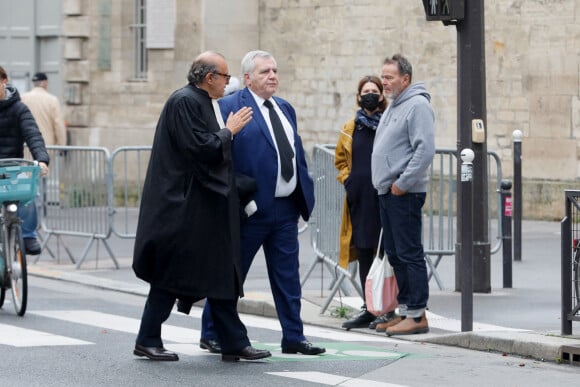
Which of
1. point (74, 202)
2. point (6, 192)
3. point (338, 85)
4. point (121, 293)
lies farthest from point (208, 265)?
point (338, 85)

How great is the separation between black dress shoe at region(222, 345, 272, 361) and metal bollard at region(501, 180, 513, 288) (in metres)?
4.39

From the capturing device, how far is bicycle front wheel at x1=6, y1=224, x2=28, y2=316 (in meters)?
12.3

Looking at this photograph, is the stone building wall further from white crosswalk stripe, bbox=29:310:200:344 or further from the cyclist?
white crosswalk stripe, bbox=29:310:200:344

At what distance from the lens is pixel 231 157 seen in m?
9.96

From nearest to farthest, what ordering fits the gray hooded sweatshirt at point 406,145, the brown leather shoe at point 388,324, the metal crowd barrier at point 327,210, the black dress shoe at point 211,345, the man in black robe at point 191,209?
the man in black robe at point 191,209 → the black dress shoe at point 211,345 → the gray hooded sweatshirt at point 406,145 → the brown leather shoe at point 388,324 → the metal crowd barrier at point 327,210

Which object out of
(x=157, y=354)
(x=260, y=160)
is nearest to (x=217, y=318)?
(x=157, y=354)

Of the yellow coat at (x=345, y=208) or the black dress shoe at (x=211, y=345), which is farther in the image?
the yellow coat at (x=345, y=208)

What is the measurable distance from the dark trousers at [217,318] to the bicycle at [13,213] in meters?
2.75

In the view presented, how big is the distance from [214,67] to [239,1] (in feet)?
49.3

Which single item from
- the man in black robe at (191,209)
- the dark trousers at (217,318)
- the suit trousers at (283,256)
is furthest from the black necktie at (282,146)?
the dark trousers at (217,318)

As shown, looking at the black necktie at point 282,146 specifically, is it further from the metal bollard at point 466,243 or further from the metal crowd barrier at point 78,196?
the metal crowd barrier at point 78,196

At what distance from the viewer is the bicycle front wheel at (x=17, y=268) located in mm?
12336

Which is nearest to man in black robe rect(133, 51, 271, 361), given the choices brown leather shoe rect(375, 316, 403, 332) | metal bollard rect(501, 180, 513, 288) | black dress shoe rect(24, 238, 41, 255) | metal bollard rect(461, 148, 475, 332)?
metal bollard rect(461, 148, 475, 332)

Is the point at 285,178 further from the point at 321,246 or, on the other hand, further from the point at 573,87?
the point at 573,87
